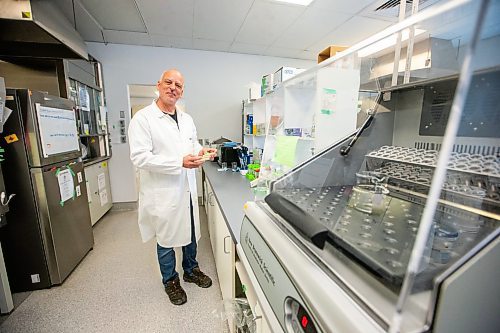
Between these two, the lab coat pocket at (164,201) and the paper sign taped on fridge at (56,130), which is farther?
the paper sign taped on fridge at (56,130)

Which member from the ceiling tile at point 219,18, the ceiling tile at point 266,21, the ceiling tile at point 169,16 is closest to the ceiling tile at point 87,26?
the ceiling tile at point 169,16

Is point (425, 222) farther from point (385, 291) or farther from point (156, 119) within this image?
point (156, 119)

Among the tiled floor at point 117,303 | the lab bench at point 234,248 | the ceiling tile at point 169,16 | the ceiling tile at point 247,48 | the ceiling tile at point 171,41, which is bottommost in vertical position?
the tiled floor at point 117,303

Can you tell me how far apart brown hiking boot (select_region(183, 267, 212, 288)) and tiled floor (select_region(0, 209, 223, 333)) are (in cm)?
4

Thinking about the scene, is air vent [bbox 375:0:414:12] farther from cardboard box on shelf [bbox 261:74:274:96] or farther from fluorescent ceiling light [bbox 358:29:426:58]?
fluorescent ceiling light [bbox 358:29:426:58]

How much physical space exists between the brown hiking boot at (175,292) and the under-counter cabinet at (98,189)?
1701 millimetres

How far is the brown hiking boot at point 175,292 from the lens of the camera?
1.68 meters

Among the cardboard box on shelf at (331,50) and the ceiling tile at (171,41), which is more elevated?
the ceiling tile at (171,41)

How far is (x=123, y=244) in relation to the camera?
8.38 ft

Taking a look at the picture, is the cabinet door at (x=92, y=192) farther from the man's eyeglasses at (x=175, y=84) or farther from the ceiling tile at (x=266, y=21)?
the ceiling tile at (x=266, y=21)

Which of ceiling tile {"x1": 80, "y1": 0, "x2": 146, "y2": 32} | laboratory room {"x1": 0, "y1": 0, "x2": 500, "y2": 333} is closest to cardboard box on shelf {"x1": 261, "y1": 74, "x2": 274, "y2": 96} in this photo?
Answer: laboratory room {"x1": 0, "y1": 0, "x2": 500, "y2": 333}

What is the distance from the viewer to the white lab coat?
151 centimetres

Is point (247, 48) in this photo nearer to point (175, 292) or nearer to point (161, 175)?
point (161, 175)

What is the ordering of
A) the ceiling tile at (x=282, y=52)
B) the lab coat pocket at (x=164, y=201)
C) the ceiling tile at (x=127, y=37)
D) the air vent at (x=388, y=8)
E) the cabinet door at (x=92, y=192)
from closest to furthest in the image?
the lab coat pocket at (x=164, y=201) < the air vent at (x=388, y=8) < the cabinet door at (x=92, y=192) < the ceiling tile at (x=127, y=37) < the ceiling tile at (x=282, y=52)
